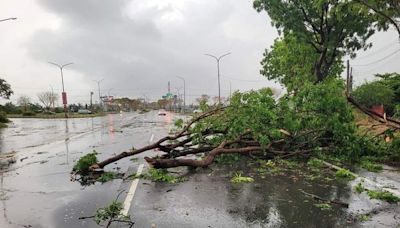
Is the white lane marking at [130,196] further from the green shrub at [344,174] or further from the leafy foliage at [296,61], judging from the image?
the leafy foliage at [296,61]

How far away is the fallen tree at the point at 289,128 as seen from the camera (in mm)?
11531

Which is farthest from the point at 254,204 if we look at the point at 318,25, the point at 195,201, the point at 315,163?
the point at 318,25

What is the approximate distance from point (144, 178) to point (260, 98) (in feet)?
15.6

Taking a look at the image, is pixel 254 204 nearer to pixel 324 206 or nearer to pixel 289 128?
pixel 324 206

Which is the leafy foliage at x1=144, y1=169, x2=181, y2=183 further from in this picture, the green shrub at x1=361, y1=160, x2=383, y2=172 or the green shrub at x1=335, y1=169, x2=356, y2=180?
the green shrub at x1=361, y1=160, x2=383, y2=172

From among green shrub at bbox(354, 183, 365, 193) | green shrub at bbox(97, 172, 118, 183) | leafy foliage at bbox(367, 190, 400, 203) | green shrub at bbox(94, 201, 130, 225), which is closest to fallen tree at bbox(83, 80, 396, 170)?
green shrub at bbox(97, 172, 118, 183)

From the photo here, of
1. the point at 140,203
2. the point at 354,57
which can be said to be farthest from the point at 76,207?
the point at 354,57

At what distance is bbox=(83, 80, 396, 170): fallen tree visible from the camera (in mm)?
11531

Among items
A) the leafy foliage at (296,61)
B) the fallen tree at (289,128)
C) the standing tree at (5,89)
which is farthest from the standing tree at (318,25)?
the standing tree at (5,89)

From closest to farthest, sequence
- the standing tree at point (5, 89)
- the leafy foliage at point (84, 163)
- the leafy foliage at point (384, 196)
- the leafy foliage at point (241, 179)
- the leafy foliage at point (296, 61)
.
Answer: the leafy foliage at point (384, 196) → the leafy foliage at point (241, 179) → the leafy foliage at point (84, 163) → the leafy foliage at point (296, 61) → the standing tree at point (5, 89)

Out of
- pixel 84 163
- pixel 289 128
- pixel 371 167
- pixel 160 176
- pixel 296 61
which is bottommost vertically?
pixel 371 167

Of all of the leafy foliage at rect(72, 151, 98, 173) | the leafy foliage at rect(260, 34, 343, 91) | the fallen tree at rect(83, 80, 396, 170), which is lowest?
the leafy foliage at rect(72, 151, 98, 173)

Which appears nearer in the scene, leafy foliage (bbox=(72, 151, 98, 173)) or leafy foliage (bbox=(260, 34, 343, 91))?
leafy foliage (bbox=(72, 151, 98, 173))

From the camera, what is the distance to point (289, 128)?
11812mm
